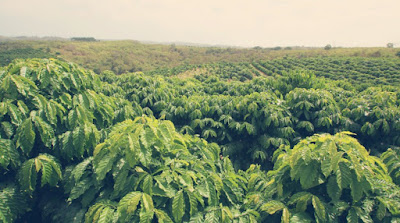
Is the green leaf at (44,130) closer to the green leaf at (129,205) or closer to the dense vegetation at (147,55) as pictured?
the green leaf at (129,205)

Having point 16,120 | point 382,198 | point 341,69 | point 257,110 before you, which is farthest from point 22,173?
point 341,69

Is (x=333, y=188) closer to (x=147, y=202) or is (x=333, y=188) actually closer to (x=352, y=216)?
(x=352, y=216)

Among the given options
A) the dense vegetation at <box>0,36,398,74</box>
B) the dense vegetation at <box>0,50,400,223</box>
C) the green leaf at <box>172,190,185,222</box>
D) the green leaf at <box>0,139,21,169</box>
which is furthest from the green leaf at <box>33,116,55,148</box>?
the dense vegetation at <box>0,36,398,74</box>

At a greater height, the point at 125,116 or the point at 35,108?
the point at 35,108

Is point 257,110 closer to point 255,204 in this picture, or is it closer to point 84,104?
point 255,204

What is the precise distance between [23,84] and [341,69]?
50.3 metres

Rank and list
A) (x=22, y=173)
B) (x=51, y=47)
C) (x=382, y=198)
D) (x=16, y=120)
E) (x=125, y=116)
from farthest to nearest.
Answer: (x=51, y=47) → (x=125, y=116) → (x=16, y=120) → (x=22, y=173) → (x=382, y=198)

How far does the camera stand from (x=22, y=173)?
3307 mm

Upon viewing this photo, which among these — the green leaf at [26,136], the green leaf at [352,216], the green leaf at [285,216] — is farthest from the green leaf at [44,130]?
the green leaf at [352,216]

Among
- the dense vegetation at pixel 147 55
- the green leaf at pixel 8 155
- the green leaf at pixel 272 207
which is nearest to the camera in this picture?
the green leaf at pixel 272 207

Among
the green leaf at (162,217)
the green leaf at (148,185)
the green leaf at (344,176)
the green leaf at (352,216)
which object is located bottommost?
the green leaf at (162,217)

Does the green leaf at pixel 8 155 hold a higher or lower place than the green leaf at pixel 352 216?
higher

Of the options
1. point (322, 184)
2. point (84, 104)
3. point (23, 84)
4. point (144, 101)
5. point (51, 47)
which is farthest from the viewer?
point (51, 47)

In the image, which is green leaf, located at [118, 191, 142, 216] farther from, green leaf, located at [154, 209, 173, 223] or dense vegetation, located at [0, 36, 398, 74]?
dense vegetation, located at [0, 36, 398, 74]
